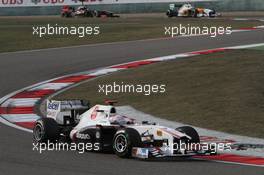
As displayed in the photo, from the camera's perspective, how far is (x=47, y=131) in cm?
1209

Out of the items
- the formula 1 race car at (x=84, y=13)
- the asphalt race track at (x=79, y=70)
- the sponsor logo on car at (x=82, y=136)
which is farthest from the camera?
the formula 1 race car at (x=84, y=13)

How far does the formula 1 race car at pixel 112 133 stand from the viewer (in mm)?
10516

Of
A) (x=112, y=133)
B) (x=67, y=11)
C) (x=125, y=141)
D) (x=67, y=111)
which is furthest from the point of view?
(x=67, y=11)

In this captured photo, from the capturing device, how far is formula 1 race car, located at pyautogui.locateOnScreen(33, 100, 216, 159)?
34.5 ft

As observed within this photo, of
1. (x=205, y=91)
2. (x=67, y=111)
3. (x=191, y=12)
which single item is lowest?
(x=191, y=12)

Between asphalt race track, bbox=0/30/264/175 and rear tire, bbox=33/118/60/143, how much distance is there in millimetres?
242

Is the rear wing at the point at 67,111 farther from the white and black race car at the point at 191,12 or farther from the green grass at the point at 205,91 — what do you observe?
the white and black race car at the point at 191,12

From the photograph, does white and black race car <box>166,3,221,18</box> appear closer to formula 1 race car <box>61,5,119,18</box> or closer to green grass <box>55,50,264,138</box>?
formula 1 race car <box>61,5,119,18</box>

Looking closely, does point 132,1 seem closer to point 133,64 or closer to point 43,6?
point 43,6

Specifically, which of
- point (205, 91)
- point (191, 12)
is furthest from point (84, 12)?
point (205, 91)

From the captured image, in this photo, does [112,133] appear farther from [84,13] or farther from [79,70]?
[84,13]

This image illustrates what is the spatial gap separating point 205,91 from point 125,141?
21.8ft

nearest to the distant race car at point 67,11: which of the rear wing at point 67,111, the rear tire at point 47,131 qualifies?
the rear wing at point 67,111

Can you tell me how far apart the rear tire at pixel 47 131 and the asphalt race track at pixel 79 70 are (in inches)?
9.5
